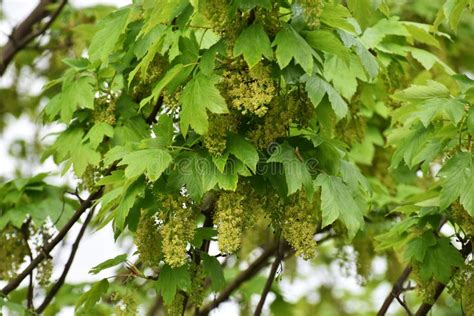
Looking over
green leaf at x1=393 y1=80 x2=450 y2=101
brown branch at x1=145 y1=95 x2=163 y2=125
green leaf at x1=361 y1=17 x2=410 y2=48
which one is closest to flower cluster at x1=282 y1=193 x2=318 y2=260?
green leaf at x1=393 y1=80 x2=450 y2=101

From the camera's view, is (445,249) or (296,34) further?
(445,249)

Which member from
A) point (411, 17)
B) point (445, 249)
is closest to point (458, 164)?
point (445, 249)

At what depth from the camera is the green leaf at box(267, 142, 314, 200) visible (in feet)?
12.7

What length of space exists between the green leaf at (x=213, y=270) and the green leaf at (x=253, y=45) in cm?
102

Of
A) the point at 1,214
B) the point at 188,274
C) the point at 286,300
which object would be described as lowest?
the point at 286,300

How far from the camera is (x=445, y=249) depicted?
452cm

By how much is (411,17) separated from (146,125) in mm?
3464

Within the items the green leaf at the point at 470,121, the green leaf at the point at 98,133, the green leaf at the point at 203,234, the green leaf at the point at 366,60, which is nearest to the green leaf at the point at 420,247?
the green leaf at the point at 470,121

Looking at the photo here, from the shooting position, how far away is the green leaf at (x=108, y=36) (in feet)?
15.2

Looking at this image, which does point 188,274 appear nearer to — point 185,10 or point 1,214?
point 185,10

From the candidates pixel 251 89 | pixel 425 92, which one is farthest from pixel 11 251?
pixel 425 92

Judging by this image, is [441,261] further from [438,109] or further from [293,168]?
[293,168]

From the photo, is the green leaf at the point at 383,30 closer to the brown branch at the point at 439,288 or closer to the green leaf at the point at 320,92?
the green leaf at the point at 320,92

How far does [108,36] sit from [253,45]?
1172 mm
